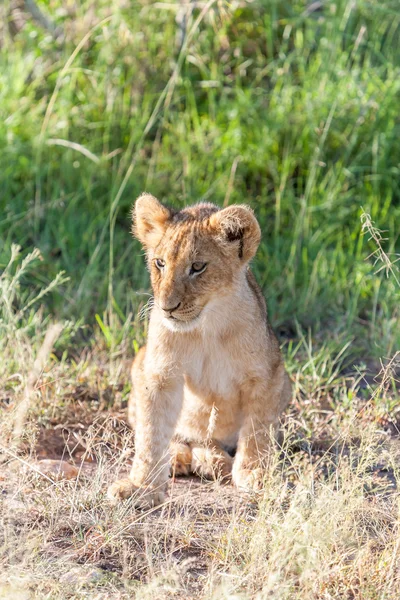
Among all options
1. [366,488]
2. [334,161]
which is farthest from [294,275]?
[366,488]

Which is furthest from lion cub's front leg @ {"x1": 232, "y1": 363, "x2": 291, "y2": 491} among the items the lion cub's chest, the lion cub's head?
the lion cub's head

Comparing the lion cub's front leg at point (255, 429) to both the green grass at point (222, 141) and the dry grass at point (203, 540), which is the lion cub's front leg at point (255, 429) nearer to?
the dry grass at point (203, 540)

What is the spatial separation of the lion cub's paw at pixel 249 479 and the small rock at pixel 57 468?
820 millimetres

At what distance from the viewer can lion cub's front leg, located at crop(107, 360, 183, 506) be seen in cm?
465

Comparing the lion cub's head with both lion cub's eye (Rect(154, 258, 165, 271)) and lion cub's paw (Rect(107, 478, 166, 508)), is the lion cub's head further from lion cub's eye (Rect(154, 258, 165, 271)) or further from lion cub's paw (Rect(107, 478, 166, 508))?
lion cub's paw (Rect(107, 478, 166, 508))

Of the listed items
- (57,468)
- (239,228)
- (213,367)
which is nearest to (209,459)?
(213,367)

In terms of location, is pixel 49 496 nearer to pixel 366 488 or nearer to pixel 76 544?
pixel 76 544

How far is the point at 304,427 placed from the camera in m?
5.25

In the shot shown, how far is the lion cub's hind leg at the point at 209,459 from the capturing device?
4996mm

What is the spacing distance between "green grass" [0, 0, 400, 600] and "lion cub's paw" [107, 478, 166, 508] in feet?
0.37

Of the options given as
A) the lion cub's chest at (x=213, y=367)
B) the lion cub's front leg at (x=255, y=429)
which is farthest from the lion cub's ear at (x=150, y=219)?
the lion cub's front leg at (x=255, y=429)

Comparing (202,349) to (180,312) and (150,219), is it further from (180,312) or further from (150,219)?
(150,219)

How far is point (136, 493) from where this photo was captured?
4.42 m

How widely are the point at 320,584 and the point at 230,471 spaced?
1494 millimetres
